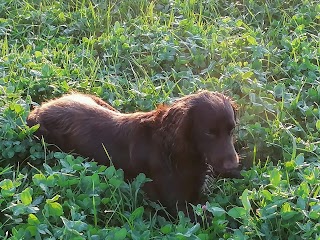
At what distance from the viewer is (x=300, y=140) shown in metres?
4.10

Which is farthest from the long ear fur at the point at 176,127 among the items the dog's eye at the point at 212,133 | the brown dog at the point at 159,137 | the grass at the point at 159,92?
the grass at the point at 159,92

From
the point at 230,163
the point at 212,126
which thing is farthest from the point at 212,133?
the point at 230,163

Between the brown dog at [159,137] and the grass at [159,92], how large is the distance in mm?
148

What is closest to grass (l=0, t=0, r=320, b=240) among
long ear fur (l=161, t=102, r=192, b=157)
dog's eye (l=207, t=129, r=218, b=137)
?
long ear fur (l=161, t=102, r=192, b=157)

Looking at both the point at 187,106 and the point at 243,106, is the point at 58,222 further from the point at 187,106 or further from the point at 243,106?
the point at 243,106

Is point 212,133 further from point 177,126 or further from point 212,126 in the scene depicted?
point 177,126

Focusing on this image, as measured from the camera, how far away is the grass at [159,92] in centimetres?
337

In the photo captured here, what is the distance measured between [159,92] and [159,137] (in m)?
0.88

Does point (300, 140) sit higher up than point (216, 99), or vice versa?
point (216, 99)

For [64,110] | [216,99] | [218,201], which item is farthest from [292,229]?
[64,110]

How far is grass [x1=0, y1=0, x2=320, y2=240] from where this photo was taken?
3.37m

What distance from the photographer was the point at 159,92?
4.67 metres

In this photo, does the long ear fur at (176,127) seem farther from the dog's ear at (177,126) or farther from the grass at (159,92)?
the grass at (159,92)

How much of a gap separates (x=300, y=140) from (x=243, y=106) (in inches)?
22.1
